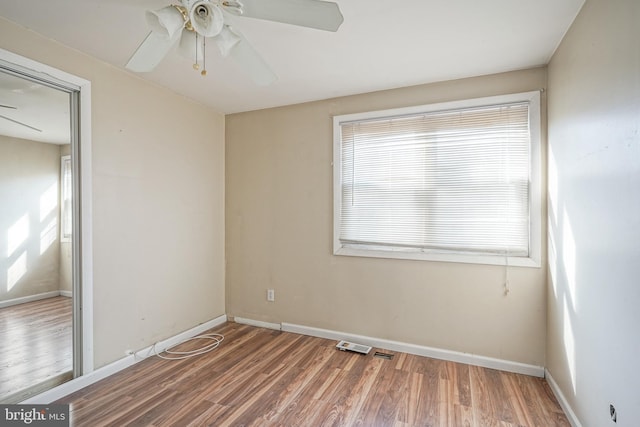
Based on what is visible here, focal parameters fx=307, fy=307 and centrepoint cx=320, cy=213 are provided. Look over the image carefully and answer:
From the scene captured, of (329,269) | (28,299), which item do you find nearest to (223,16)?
(28,299)

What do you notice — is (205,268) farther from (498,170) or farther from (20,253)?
(498,170)

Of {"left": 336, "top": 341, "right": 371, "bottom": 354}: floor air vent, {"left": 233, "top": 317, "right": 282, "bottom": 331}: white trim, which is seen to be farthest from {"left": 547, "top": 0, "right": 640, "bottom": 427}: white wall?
{"left": 233, "top": 317, "right": 282, "bottom": 331}: white trim

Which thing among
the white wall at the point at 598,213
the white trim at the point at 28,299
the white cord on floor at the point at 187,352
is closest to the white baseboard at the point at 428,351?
the white wall at the point at 598,213

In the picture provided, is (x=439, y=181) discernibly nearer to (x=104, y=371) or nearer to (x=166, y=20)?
(x=166, y=20)

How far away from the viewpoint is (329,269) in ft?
10.2

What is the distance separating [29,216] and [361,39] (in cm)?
251

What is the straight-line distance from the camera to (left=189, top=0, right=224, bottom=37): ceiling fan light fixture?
1.31 m

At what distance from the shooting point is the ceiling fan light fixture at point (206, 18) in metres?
1.31

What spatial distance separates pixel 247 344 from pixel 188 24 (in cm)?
264

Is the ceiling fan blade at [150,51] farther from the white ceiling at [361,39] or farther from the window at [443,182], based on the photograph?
the window at [443,182]

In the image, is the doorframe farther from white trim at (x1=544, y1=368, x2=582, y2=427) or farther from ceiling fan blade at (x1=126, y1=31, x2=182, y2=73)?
white trim at (x1=544, y1=368, x2=582, y2=427)

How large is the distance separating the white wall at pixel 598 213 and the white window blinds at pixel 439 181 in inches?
13.4

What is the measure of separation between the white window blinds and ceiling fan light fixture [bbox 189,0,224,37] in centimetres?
180

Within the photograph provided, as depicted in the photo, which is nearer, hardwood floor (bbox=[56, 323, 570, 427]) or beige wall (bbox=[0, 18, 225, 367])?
hardwood floor (bbox=[56, 323, 570, 427])
